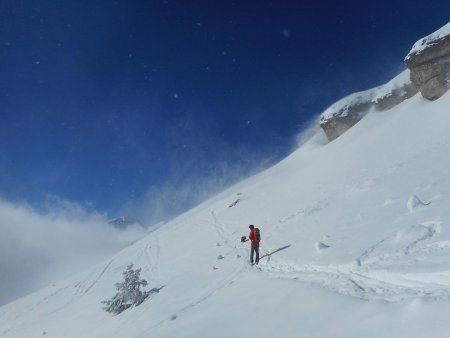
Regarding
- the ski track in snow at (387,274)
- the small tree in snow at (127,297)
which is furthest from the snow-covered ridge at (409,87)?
the small tree in snow at (127,297)

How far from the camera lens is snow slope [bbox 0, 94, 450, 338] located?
6.68 meters

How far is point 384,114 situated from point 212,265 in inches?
1498

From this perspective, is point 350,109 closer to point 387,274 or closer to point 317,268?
point 317,268

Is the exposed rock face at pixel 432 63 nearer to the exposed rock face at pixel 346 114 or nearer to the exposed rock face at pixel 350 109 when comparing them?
the exposed rock face at pixel 350 109

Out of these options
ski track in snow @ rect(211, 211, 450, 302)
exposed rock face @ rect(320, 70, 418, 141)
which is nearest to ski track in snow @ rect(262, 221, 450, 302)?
ski track in snow @ rect(211, 211, 450, 302)

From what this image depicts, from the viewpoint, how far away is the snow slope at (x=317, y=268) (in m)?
6.68

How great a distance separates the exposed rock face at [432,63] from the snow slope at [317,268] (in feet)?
8.92

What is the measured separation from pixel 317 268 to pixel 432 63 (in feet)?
117

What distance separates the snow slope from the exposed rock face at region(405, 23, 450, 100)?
2719 millimetres

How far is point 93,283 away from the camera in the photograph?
28953 mm

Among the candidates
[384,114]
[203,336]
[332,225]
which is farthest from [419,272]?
[384,114]

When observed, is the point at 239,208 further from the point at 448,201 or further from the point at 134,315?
the point at 448,201

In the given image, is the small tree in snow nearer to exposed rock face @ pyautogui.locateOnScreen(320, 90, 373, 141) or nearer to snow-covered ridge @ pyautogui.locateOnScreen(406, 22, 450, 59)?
snow-covered ridge @ pyautogui.locateOnScreen(406, 22, 450, 59)

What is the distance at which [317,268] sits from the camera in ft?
37.3
